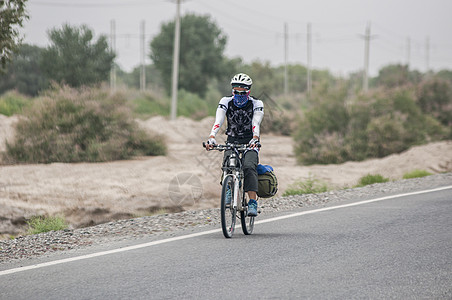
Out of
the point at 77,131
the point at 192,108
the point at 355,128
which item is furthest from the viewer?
the point at 192,108

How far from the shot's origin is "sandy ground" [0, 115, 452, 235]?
12.5 metres

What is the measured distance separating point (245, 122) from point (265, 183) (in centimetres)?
89

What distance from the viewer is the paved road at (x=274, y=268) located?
5148 mm

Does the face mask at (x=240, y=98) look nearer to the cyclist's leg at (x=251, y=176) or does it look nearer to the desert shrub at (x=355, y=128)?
the cyclist's leg at (x=251, y=176)

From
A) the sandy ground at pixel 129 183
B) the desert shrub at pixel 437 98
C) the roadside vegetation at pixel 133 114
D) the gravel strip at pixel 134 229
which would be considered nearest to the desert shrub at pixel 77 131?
the roadside vegetation at pixel 133 114

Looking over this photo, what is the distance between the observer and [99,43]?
3303cm

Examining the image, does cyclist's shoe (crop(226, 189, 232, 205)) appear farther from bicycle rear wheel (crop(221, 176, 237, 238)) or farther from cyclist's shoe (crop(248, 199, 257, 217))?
cyclist's shoe (crop(248, 199, 257, 217))

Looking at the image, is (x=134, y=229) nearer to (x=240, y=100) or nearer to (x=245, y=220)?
(x=245, y=220)

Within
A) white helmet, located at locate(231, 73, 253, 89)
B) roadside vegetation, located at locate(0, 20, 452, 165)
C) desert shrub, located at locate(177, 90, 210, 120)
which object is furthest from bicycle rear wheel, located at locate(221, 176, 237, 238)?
desert shrub, located at locate(177, 90, 210, 120)

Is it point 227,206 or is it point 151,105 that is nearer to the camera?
point 227,206

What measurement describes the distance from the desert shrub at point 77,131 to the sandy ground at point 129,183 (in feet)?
2.31

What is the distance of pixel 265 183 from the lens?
7.95 m

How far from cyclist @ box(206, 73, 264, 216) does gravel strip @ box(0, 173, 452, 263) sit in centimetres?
117

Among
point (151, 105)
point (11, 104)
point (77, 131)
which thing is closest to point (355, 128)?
point (77, 131)
